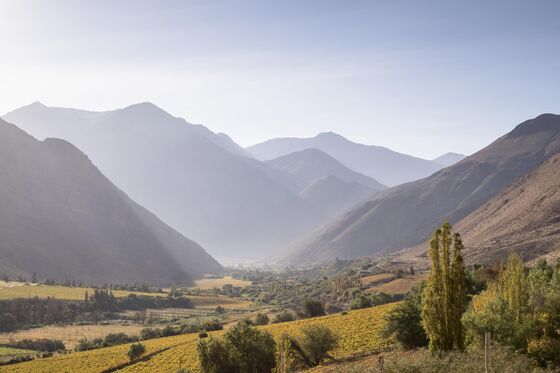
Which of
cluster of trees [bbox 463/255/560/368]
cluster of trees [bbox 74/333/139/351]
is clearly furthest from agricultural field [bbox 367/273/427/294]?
cluster of trees [bbox 463/255/560/368]

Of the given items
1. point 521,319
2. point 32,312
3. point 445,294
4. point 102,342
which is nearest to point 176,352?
point 102,342

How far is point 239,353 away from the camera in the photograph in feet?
129

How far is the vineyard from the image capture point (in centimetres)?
4541

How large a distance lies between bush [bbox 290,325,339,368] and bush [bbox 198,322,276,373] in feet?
6.95

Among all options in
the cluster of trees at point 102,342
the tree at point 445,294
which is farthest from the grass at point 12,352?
the tree at point 445,294

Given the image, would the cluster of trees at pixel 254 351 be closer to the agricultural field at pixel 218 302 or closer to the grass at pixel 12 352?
the grass at pixel 12 352

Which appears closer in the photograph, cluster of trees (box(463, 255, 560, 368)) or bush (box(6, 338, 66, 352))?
cluster of trees (box(463, 255, 560, 368))

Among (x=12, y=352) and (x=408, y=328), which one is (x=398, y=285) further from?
(x=408, y=328)

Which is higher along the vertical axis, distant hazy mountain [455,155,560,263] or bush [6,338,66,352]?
distant hazy mountain [455,155,560,263]

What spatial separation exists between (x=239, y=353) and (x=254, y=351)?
50.8 inches

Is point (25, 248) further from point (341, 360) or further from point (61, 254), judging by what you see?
point (341, 360)

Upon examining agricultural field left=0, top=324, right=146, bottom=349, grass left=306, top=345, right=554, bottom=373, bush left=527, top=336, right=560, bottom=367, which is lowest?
agricultural field left=0, top=324, right=146, bottom=349

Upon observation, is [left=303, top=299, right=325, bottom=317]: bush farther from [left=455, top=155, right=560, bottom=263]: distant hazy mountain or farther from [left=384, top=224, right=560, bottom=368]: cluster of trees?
[left=384, top=224, right=560, bottom=368]: cluster of trees

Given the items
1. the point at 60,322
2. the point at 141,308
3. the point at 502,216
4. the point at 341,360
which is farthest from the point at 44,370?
the point at 502,216
